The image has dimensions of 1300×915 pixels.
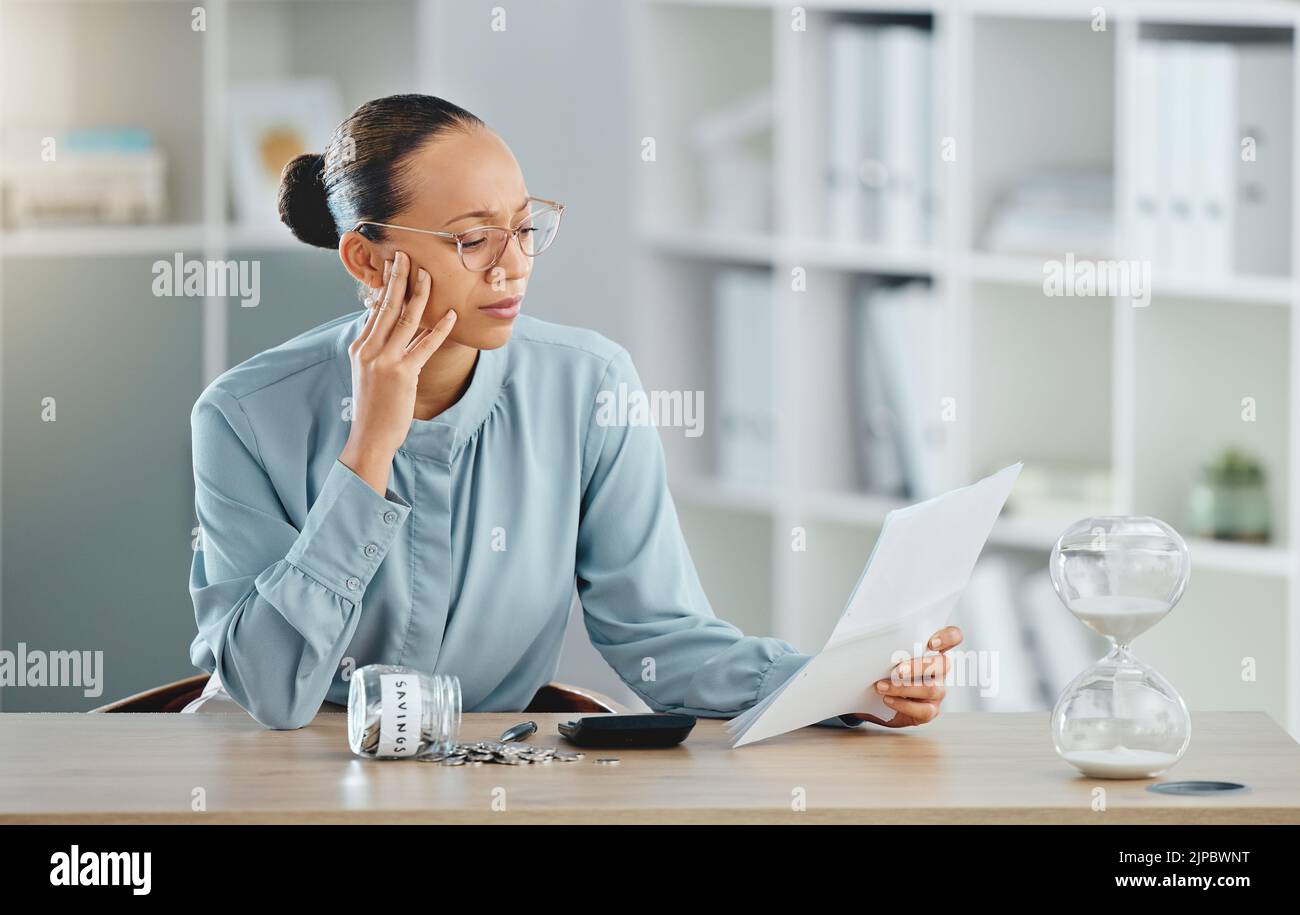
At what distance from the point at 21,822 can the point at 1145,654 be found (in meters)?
2.40

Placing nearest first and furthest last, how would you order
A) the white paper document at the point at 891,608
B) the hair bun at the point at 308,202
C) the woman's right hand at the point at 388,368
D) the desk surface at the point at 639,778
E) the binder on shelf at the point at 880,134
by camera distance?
the desk surface at the point at 639,778 < the white paper document at the point at 891,608 < the woman's right hand at the point at 388,368 < the hair bun at the point at 308,202 < the binder on shelf at the point at 880,134

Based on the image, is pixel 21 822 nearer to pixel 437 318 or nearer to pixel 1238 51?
pixel 437 318

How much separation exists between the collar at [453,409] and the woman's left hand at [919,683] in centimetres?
60

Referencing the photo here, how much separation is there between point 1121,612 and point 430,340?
821mm

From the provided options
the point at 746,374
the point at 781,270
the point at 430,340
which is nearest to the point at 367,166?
the point at 430,340

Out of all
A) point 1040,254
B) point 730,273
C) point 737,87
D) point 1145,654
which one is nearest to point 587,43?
point 737,87

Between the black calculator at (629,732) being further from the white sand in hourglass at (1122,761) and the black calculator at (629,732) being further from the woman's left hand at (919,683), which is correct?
the white sand in hourglass at (1122,761)

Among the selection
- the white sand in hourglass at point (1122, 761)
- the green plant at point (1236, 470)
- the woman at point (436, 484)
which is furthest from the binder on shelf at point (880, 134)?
the white sand in hourglass at point (1122, 761)

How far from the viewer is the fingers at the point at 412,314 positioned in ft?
6.01

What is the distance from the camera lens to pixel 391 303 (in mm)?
1852

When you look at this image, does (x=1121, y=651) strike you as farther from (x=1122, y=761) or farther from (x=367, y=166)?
(x=367, y=166)

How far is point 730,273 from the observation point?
144 inches

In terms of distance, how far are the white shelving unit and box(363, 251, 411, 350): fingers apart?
5.46ft

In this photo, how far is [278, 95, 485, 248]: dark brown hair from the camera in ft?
6.27
